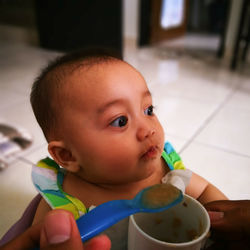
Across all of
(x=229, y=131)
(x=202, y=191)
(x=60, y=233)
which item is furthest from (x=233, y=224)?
(x=229, y=131)

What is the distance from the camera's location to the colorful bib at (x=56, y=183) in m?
0.45

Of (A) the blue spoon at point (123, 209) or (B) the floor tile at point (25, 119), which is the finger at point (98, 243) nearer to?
(A) the blue spoon at point (123, 209)

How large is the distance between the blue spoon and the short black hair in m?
0.19

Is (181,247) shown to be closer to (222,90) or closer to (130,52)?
(222,90)

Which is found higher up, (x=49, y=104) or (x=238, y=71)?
(x=49, y=104)

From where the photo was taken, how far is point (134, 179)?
455 millimetres

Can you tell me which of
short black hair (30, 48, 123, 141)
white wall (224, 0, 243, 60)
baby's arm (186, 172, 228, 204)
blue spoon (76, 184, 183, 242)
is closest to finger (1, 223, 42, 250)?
Result: blue spoon (76, 184, 183, 242)

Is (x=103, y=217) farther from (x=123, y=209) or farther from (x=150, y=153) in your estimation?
(x=150, y=153)

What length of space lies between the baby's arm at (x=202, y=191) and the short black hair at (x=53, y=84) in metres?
0.28

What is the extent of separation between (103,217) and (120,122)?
160 millimetres

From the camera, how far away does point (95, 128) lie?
16.9 inches

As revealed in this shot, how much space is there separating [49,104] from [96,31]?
6.28 ft

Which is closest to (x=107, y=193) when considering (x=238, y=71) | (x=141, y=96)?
(x=141, y=96)

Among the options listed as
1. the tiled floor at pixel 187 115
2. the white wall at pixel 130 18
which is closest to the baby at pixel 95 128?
the tiled floor at pixel 187 115
